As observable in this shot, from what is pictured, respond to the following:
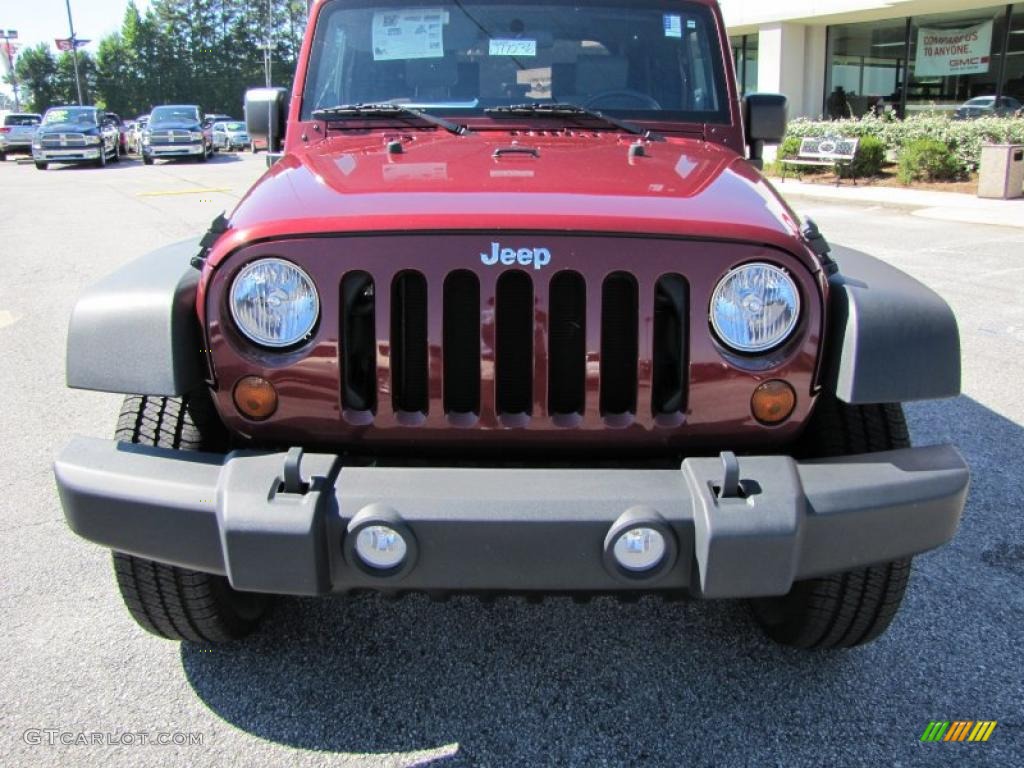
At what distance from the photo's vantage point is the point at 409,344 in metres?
2.23

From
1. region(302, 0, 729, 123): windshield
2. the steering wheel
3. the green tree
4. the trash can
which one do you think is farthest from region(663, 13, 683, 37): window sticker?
the green tree

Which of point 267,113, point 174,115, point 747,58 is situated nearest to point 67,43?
point 174,115

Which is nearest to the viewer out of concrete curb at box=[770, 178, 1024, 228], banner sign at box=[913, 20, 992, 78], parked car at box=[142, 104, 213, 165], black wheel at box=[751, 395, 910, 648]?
black wheel at box=[751, 395, 910, 648]

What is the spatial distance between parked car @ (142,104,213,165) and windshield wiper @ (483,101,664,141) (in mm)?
28228

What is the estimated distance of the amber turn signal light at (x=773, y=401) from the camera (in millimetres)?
2193

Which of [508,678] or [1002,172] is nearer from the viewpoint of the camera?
[508,678]

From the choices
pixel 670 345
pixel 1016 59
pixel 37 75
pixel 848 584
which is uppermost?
pixel 37 75

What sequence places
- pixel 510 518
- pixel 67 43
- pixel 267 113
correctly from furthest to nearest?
1. pixel 67 43
2. pixel 267 113
3. pixel 510 518

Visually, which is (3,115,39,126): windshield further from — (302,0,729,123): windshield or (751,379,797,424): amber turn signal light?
(751,379,797,424): amber turn signal light

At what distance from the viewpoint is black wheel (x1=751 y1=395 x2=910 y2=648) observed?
2377 mm

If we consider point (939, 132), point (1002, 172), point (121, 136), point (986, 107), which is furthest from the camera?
point (121, 136)

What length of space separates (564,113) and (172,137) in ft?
93.1

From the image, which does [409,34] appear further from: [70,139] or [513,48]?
[70,139]

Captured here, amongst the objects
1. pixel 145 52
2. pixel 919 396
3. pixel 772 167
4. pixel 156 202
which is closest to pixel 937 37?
pixel 772 167
